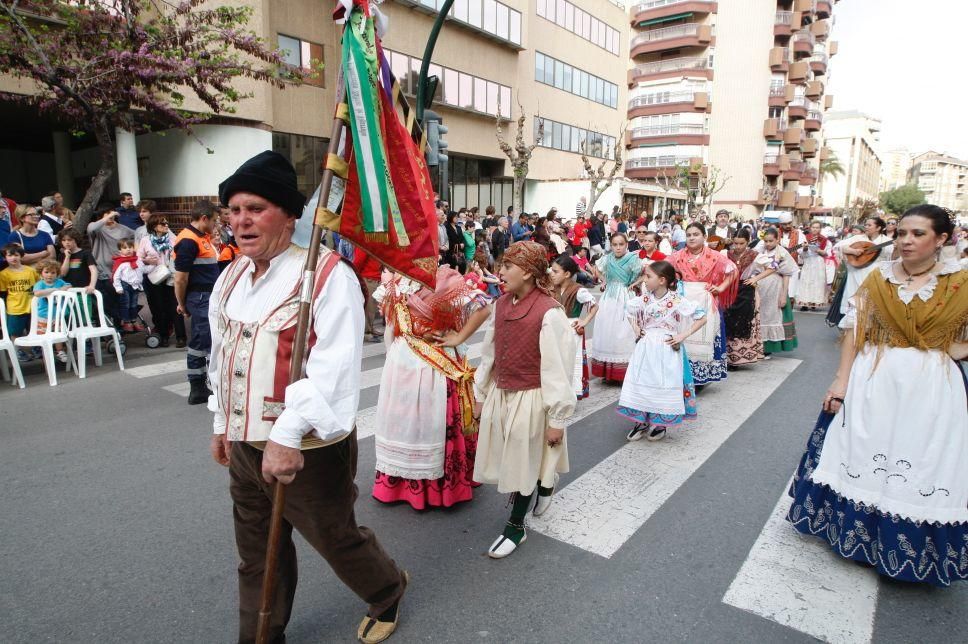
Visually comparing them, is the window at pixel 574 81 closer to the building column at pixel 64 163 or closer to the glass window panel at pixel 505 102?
the glass window panel at pixel 505 102

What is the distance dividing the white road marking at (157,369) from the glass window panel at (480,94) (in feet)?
69.0

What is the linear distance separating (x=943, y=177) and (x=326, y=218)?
215 metres

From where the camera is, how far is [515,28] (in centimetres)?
2722

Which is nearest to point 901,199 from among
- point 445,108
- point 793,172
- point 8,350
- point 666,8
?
point 793,172

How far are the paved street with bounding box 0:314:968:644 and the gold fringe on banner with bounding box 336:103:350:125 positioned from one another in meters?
2.24

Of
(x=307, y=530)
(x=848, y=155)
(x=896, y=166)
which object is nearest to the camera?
(x=307, y=530)

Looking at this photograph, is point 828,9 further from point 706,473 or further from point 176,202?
point 706,473

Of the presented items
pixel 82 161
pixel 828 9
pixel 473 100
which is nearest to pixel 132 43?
pixel 82 161

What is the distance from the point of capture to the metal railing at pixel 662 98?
5281 centimetres

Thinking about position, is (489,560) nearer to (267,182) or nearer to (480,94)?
(267,182)

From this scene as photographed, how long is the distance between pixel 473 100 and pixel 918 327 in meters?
24.9

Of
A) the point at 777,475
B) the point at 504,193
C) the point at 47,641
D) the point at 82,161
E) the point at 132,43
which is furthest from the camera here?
the point at 504,193

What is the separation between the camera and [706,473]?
4547 millimetres

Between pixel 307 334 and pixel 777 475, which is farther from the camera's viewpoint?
pixel 777 475
